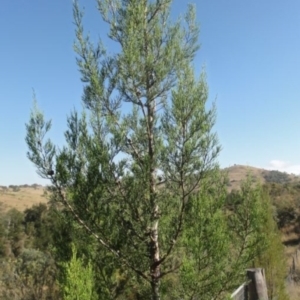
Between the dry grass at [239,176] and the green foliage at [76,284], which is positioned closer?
the green foliage at [76,284]

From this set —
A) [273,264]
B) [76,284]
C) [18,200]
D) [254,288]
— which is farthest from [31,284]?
[18,200]

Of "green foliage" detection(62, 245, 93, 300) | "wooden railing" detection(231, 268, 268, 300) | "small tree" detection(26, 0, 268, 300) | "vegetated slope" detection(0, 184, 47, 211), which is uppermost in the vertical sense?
"vegetated slope" detection(0, 184, 47, 211)

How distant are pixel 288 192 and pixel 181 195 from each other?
47.2 m

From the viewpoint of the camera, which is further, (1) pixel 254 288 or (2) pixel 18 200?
(2) pixel 18 200

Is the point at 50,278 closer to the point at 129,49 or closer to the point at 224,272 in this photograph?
the point at 224,272

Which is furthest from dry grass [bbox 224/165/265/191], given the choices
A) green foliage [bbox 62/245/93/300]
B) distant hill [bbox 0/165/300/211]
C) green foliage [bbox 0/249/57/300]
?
green foliage [bbox 0/249/57/300]

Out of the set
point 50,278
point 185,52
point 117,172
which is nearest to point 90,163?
point 117,172

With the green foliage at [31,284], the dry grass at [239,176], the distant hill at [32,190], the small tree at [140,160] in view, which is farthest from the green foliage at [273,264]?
the distant hill at [32,190]

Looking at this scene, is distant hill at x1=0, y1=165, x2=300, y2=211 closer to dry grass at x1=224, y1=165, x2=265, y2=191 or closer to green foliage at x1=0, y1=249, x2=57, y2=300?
dry grass at x1=224, y1=165, x2=265, y2=191

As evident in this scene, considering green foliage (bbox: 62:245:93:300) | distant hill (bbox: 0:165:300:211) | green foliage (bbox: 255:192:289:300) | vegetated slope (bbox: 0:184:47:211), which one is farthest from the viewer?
distant hill (bbox: 0:165:300:211)

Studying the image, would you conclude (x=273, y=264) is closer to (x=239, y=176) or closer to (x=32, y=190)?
(x=239, y=176)

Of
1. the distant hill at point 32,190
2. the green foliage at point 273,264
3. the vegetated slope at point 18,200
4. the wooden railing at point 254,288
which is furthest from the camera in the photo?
the distant hill at point 32,190

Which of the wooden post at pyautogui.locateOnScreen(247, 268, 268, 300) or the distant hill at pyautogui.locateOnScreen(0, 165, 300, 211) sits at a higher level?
A: the distant hill at pyautogui.locateOnScreen(0, 165, 300, 211)

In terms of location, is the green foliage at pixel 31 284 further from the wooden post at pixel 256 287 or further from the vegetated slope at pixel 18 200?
the vegetated slope at pixel 18 200
